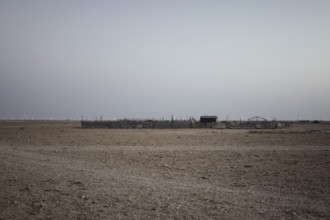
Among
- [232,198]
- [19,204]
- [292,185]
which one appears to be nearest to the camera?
[19,204]

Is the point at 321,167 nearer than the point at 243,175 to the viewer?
No

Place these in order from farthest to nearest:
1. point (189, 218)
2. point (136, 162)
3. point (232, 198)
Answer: point (136, 162) → point (232, 198) → point (189, 218)

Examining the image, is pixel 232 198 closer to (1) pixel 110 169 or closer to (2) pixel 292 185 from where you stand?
(2) pixel 292 185

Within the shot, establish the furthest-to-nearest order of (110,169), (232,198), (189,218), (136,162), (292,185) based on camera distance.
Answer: (136,162), (110,169), (292,185), (232,198), (189,218)

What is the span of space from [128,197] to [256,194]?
140 inches

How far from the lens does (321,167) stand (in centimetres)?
1400

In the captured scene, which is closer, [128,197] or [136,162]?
[128,197]

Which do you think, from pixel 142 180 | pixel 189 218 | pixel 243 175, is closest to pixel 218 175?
pixel 243 175

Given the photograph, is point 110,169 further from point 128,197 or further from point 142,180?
point 128,197

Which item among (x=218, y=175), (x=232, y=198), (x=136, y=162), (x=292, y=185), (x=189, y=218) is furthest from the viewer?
(x=136, y=162)

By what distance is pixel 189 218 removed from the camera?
23.6 ft

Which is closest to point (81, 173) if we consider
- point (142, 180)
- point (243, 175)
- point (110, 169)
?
point (110, 169)

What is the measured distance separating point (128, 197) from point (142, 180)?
7.57 feet

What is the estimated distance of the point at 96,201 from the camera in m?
8.46
